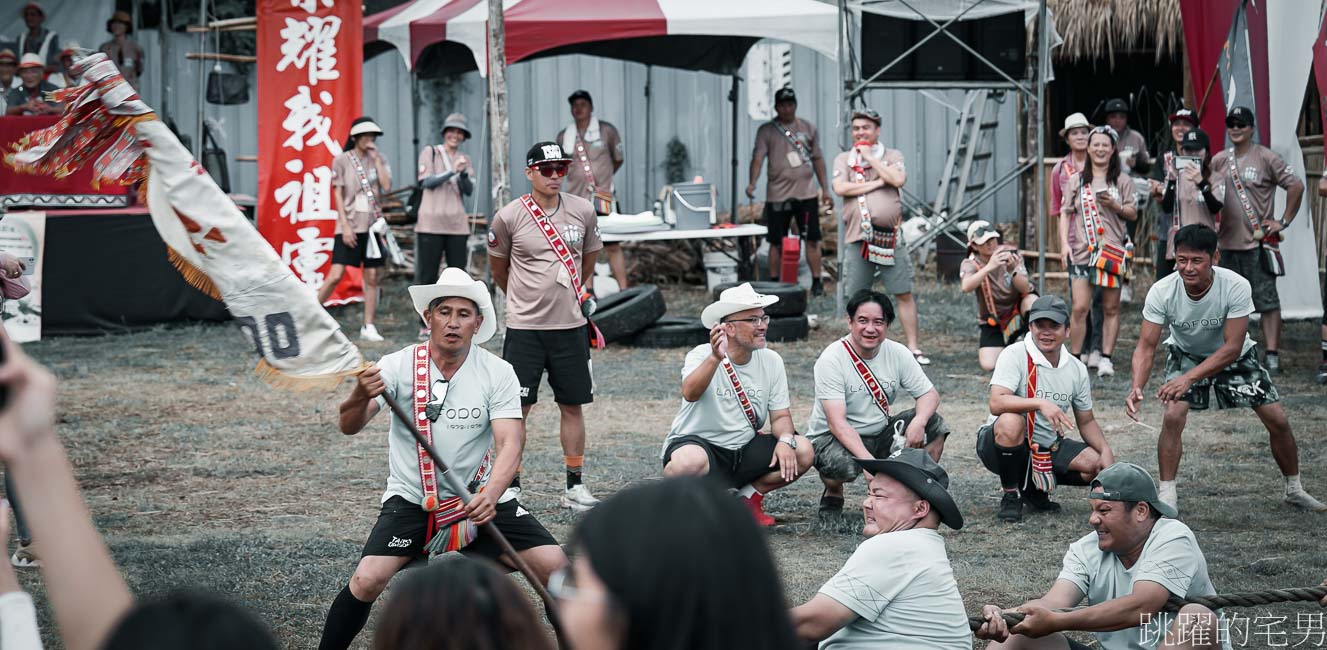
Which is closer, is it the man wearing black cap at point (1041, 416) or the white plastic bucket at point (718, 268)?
the man wearing black cap at point (1041, 416)

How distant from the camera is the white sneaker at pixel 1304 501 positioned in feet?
23.8

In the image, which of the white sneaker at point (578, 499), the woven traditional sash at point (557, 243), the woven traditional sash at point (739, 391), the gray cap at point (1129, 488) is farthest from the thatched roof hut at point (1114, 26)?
the gray cap at point (1129, 488)

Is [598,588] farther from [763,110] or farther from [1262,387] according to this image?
[763,110]

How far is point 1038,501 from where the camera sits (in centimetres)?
735

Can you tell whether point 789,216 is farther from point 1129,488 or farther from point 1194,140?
point 1129,488

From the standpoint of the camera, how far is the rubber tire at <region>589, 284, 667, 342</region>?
1257 centimetres

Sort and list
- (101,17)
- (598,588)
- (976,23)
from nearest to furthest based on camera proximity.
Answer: (598,588)
(976,23)
(101,17)

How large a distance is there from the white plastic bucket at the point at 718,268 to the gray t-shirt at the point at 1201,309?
8869 millimetres

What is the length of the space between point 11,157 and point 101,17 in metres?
15.0

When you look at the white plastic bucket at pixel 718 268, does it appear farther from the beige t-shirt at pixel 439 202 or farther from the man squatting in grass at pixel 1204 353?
the man squatting in grass at pixel 1204 353

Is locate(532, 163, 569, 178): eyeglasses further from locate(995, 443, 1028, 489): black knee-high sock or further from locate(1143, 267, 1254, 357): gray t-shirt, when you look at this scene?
locate(1143, 267, 1254, 357): gray t-shirt

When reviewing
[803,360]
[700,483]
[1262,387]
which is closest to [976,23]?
[803,360]

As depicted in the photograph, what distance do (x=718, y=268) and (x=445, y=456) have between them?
36.3 feet

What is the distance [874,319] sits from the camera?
23.3ft
